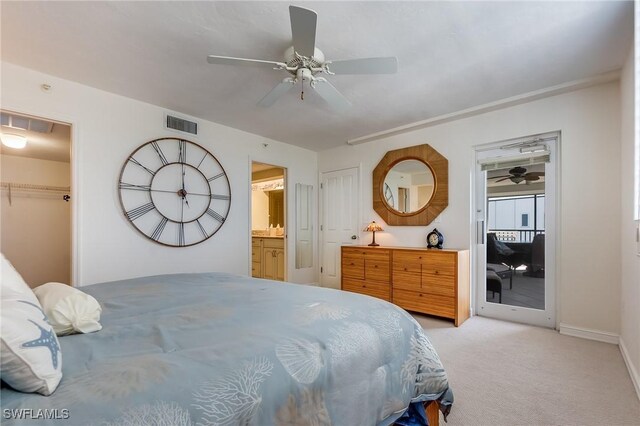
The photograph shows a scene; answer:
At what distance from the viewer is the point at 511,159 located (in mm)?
3355

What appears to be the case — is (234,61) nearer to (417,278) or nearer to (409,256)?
(409,256)

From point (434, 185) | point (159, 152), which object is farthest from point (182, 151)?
point (434, 185)

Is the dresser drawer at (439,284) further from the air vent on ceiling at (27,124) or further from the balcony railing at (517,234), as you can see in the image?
the air vent on ceiling at (27,124)

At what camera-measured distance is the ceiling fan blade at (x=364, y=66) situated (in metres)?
1.95

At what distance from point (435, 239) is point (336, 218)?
5.83ft

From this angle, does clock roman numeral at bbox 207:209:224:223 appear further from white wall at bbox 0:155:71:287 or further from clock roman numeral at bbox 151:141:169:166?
white wall at bbox 0:155:71:287

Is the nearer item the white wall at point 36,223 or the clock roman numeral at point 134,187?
the clock roman numeral at point 134,187

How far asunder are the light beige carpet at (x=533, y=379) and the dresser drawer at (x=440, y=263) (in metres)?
0.61

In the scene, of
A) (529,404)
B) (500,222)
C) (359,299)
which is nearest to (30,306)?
(359,299)

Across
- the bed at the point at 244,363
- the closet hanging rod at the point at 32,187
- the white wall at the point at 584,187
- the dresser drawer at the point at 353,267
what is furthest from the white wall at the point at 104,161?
the white wall at the point at 584,187

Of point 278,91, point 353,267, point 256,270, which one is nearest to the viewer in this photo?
point 278,91

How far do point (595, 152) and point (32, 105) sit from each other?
17.1 feet

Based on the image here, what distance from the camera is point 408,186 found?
4.18 metres

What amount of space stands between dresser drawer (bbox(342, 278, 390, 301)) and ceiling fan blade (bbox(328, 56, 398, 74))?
2.61 m
